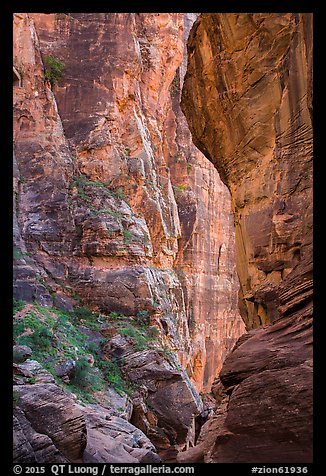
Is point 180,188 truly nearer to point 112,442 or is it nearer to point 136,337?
point 136,337

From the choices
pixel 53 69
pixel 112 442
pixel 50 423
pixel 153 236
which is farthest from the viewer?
pixel 153 236

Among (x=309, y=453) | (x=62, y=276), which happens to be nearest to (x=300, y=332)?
(x=309, y=453)

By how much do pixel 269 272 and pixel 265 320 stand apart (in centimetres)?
110

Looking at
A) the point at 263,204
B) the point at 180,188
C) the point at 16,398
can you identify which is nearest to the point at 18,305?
the point at 16,398

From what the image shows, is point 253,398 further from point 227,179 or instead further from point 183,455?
point 227,179

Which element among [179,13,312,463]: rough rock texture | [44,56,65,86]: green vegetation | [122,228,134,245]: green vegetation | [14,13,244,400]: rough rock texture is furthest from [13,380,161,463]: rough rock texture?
[44,56,65,86]: green vegetation

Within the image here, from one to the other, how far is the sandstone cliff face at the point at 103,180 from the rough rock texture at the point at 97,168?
0.17 ft

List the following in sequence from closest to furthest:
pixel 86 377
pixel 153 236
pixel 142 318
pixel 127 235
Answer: pixel 86 377
pixel 142 318
pixel 127 235
pixel 153 236

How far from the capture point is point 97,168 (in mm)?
21359

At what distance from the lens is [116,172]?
21.6m

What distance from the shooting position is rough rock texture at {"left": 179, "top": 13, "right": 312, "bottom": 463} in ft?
20.4

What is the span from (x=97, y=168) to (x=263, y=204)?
12707 mm

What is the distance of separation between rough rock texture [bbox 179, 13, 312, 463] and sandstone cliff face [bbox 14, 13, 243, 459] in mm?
7146

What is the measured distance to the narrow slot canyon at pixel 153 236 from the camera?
24.7 feet
